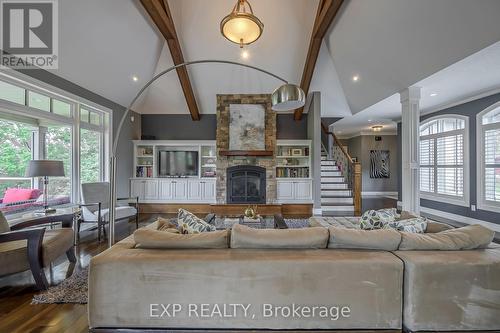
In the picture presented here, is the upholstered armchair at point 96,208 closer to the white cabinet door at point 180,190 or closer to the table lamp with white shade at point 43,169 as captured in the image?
the table lamp with white shade at point 43,169

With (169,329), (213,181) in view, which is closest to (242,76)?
(213,181)

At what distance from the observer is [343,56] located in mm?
5375

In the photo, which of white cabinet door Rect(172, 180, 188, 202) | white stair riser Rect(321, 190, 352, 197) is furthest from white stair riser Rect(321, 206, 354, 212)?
white cabinet door Rect(172, 180, 188, 202)

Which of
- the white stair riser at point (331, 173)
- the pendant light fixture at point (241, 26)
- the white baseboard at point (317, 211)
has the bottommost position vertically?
the white baseboard at point (317, 211)

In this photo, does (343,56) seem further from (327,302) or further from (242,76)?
(327,302)

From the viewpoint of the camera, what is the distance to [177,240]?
1.95 metres

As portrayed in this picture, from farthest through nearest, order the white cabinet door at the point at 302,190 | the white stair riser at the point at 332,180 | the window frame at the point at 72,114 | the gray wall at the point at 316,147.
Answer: the white stair riser at the point at 332,180, the white cabinet door at the point at 302,190, the gray wall at the point at 316,147, the window frame at the point at 72,114

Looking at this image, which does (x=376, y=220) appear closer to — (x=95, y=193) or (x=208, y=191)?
(x=95, y=193)

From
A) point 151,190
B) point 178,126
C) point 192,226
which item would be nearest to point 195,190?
point 151,190

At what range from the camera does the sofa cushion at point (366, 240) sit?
194 cm

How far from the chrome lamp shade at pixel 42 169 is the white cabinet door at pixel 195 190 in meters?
3.72

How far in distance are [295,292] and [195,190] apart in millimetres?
5767

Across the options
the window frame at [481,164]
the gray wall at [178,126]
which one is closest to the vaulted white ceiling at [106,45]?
the gray wall at [178,126]

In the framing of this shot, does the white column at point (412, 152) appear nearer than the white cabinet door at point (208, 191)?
Yes
